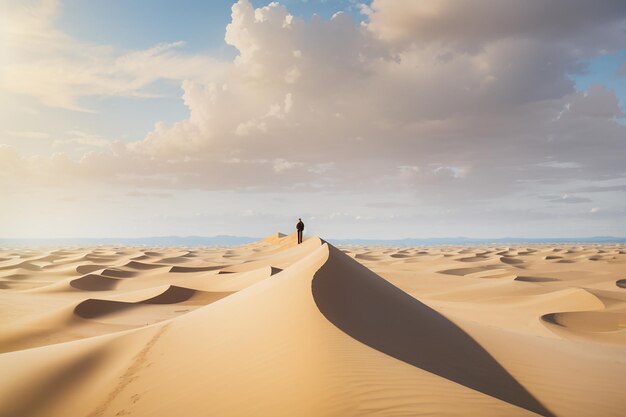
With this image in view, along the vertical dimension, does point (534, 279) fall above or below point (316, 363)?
below

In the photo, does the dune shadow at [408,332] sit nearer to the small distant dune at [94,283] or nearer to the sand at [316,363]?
the sand at [316,363]

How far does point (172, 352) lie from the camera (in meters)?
6.42

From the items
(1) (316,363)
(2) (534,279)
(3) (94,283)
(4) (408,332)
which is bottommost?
(2) (534,279)

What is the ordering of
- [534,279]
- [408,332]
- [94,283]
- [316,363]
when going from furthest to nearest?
[534,279] → [94,283] → [408,332] → [316,363]

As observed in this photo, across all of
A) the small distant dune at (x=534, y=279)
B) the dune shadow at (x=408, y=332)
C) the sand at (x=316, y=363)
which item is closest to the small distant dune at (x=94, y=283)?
the sand at (x=316, y=363)

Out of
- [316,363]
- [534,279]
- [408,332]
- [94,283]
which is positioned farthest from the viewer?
[534,279]

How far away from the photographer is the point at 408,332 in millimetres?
6824

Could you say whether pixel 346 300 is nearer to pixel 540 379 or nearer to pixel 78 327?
pixel 540 379

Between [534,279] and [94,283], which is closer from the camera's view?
[94,283]

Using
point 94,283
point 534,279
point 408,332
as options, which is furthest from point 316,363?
point 534,279

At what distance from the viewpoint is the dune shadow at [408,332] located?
5.41 m

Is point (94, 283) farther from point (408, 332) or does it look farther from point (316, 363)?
point (316, 363)

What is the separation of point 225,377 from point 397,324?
321 cm

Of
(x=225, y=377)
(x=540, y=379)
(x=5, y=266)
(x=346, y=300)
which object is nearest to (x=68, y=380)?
(x=225, y=377)
